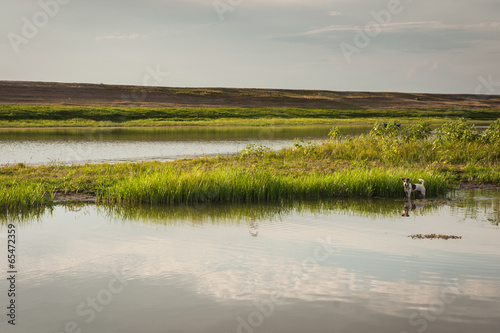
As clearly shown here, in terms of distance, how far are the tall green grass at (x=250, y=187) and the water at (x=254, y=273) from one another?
4.38 ft

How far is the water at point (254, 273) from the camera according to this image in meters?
6.11

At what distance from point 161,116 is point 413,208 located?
50.6 m

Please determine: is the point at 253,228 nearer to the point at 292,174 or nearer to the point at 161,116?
the point at 292,174

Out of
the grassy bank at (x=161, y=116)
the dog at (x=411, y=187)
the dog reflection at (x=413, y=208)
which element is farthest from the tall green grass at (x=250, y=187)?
the grassy bank at (x=161, y=116)

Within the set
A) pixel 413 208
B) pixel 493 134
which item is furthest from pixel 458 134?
pixel 413 208

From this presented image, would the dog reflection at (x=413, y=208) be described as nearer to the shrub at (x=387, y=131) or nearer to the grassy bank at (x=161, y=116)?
the shrub at (x=387, y=131)

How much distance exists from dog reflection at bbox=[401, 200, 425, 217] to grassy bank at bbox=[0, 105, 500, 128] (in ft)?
133

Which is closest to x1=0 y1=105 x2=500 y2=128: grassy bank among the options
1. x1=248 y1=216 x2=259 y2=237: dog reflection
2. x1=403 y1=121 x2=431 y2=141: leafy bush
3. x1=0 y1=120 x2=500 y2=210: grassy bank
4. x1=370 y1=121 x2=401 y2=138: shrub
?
x1=370 y1=121 x2=401 y2=138: shrub

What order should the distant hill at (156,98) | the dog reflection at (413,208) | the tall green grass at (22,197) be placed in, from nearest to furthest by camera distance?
the tall green grass at (22,197) → the dog reflection at (413,208) → the distant hill at (156,98)

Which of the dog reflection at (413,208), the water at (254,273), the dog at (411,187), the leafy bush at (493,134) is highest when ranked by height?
the leafy bush at (493,134)

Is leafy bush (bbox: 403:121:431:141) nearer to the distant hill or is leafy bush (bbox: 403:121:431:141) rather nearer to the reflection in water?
the reflection in water

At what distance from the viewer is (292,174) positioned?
16500 millimetres

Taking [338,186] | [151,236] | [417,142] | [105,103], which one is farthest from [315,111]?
[151,236]

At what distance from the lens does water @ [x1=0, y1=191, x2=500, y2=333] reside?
6.11 meters
